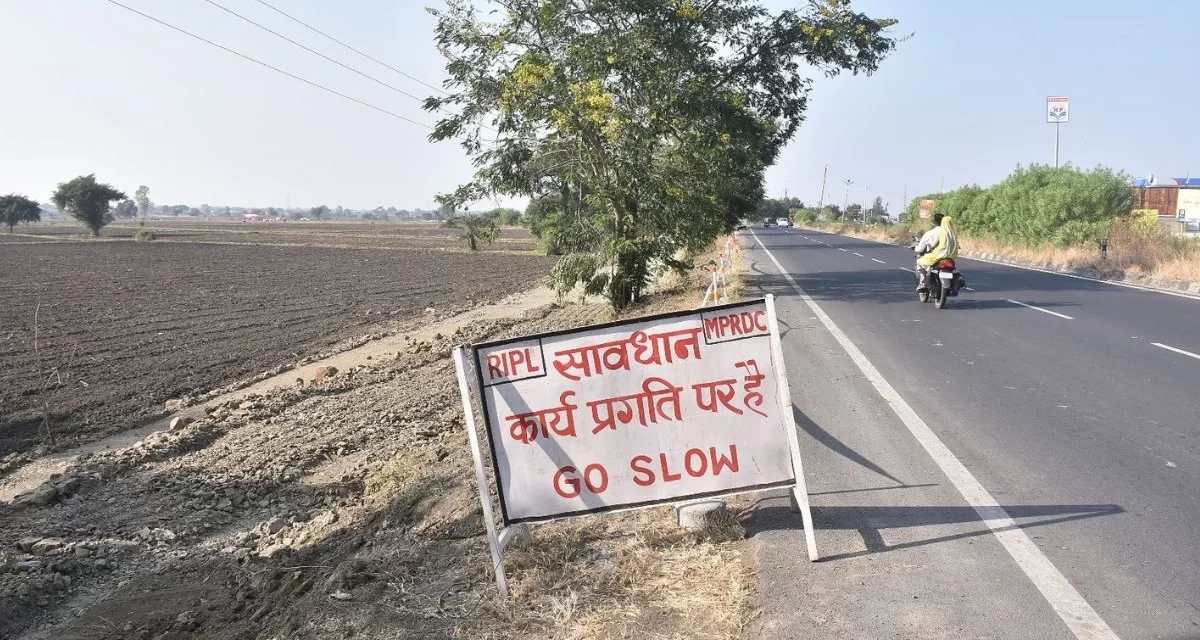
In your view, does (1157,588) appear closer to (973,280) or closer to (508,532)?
A: (508,532)

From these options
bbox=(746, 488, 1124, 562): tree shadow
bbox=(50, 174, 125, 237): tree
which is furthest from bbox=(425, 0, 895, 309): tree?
bbox=(50, 174, 125, 237): tree

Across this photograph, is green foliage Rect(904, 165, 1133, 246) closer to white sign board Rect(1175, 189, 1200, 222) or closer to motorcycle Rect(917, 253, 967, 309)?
motorcycle Rect(917, 253, 967, 309)

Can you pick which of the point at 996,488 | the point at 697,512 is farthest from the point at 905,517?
the point at 697,512

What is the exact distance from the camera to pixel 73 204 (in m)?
93.1

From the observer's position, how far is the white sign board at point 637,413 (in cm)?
451

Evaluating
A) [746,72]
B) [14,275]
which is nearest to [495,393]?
[746,72]

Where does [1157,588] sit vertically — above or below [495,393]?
below

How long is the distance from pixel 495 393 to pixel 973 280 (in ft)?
66.9

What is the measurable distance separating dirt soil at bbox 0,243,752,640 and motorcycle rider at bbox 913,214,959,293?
901cm

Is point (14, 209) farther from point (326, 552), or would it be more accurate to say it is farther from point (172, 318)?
point (326, 552)

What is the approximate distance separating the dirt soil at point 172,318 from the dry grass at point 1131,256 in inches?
687

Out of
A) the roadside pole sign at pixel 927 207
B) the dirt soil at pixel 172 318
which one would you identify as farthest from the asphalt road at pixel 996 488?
the roadside pole sign at pixel 927 207

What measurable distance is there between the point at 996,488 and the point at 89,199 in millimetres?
101534

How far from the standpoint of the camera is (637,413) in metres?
4.59
